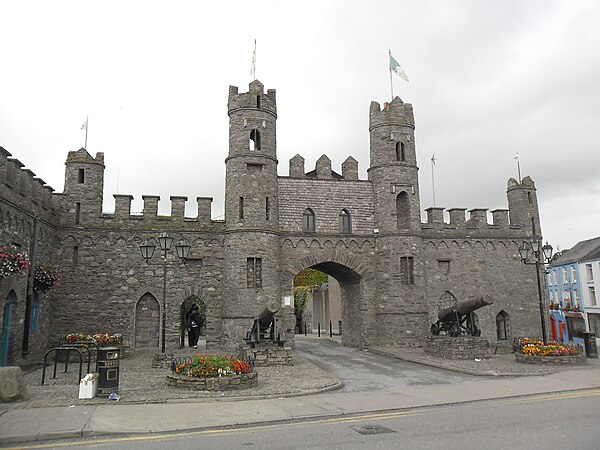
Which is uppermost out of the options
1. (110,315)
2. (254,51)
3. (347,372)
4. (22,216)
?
(254,51)

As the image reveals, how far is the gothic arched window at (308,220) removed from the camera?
25134 mm

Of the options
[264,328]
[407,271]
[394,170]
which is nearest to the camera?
[264,328]

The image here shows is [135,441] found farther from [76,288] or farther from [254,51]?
[254,51]

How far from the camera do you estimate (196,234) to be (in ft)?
78.4

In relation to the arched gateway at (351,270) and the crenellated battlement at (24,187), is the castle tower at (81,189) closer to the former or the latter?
the crenellated battlement at (24,187)

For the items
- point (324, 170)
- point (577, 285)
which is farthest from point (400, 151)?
point (577, 285)

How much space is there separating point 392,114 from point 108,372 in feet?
65.2

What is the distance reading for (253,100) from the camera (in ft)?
78.8

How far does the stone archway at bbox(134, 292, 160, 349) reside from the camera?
74.2ft

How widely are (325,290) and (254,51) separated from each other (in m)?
23.6

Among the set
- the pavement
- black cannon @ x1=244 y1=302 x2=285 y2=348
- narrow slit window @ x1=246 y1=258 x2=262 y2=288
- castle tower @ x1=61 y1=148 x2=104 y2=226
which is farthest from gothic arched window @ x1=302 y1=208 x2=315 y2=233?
the pavement

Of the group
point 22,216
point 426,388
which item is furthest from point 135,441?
point 22,216

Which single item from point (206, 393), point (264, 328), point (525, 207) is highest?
point (525, 207)

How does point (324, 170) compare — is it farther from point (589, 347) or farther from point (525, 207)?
point (589, 347)
